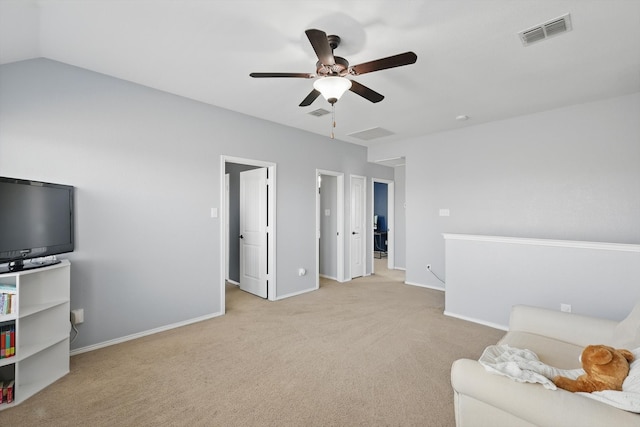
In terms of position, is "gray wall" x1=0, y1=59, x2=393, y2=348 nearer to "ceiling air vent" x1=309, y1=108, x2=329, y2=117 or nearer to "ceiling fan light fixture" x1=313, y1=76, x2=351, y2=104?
"ceiling air vent" x1=309, y1=108, x2=329, y2=117

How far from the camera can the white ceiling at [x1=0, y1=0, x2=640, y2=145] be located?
1.96m

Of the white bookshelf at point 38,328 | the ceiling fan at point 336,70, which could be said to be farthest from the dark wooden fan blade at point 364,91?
the white bookshelf at point 38,328

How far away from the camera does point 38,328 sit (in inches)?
91.0

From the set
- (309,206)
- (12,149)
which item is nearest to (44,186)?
(12,149)

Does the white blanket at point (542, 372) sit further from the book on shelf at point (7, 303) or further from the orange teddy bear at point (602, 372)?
the book on shelf at point (7, 303)

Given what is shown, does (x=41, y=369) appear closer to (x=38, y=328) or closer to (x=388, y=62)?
(x=38, y=328)

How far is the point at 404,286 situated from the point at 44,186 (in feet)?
16.4

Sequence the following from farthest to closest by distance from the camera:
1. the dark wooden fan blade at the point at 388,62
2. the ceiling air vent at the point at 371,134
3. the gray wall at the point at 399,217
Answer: the gray wall at the point at 399,217 → the ceiling air vent at the point at 371,134 → the dark wooden fan blade at the point at 388,62

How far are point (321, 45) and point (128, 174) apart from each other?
2426 mm

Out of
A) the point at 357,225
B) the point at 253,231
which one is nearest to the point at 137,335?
the point at 253,231

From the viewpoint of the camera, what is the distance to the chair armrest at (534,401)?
105 centimetres

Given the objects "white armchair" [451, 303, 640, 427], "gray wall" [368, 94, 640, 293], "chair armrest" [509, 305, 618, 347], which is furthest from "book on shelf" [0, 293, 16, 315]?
"gray wall" [368, 94, 640, 293]

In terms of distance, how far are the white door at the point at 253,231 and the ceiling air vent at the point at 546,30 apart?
11.0 ft

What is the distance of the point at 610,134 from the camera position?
3.54 meters
